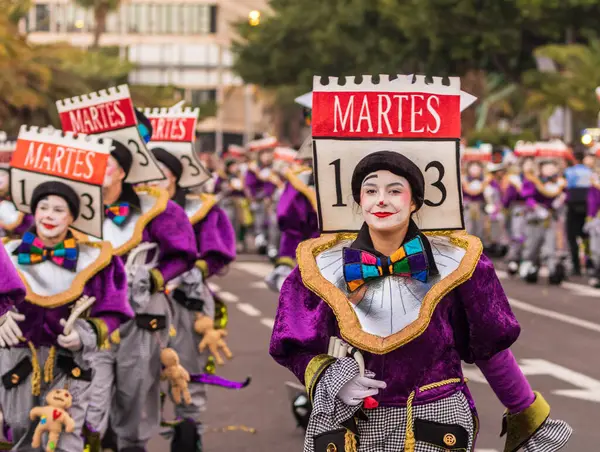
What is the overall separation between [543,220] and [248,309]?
551 centimetres

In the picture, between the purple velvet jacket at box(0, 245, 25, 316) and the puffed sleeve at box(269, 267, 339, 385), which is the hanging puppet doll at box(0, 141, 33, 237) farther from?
the puffed sleeve at box(269, 267, 339, 385)

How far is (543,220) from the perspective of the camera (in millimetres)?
21828

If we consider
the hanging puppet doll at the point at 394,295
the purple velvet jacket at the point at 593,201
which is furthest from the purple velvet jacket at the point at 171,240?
the purple velvet jacket at the point at 593,201

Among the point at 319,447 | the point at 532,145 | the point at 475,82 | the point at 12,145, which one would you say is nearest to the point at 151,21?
the point at 475,82

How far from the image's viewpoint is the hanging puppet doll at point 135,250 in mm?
8430

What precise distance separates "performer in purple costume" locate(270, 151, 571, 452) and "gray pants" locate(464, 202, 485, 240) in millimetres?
23277

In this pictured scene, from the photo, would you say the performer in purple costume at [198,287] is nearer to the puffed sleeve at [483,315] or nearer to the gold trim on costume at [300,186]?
the gold trim on costume at [300,186]

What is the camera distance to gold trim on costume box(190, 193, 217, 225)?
402 inches

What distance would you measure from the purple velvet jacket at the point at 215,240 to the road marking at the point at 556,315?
6.46m

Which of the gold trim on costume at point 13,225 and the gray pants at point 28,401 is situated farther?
the gold trim on costume at point 13,225

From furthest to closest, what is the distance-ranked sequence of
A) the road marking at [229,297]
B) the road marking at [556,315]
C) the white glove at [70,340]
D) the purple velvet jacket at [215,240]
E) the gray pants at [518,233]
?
the gray pants at [518,233]
the road marking at [229,297]
the road marking at [556,315]
the purple velvet jacket at [215,240]
the white glove at [70,340]

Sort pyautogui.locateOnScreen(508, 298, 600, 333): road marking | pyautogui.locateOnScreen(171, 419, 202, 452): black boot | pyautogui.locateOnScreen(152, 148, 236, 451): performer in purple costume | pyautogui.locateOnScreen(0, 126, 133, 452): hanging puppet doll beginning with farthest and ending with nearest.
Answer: pyautogui.locateOnScreen(508, 298, 600, 333): road marking < pyautogui.locateOnScreen(152, 148, 236, 451): performer in purple costume < pyautogui.locateOnScreen(171, 419, 202, 452): black boot < pyautogui.locateOnScreen(0, 126, 133, 452): hanging puppet doll

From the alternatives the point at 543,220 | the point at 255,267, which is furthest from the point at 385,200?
the point at 255,267

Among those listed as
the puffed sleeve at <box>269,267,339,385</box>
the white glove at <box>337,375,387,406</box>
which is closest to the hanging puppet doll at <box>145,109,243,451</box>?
the puffed sleeve at <box>269,267,339,385</box>
